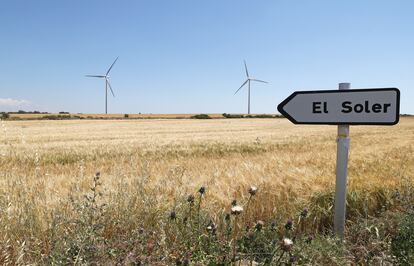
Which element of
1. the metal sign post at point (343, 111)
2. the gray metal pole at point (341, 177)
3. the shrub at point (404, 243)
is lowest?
the shrub at point (404, 243)

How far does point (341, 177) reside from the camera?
3398 millimetres

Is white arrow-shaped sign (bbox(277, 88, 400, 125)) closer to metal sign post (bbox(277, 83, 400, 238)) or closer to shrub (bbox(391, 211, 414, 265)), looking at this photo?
metal sign post (bbox(277, 83, 400, 238))

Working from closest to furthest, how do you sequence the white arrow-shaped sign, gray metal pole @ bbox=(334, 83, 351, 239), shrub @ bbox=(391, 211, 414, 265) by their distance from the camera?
shrub @ bbox=(391, 211, 414, 265)
the white arrow-shaped sign
gray metal pole @ bbox=(334, 83, 351, 239)

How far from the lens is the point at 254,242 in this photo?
2848 millimetres

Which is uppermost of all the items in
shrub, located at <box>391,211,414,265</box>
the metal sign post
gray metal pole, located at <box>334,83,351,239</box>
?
the metal sign post

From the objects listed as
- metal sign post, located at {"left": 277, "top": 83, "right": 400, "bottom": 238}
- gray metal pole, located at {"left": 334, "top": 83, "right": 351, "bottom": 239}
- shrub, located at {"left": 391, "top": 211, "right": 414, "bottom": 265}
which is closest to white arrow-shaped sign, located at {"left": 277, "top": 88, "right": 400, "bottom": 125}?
metal sign post, located at {"left": 277, "top": 83, "right": 400, "bottom": 238}

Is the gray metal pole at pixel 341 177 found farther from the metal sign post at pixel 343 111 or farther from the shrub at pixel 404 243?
the shrub at pixel 404 243

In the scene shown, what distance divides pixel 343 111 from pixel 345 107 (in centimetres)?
4

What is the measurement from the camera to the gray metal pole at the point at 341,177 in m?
3.32

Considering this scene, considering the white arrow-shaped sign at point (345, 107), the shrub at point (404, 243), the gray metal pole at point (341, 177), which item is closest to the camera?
the shrub at point (404, 243)

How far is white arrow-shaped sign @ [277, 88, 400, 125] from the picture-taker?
317 centimetres

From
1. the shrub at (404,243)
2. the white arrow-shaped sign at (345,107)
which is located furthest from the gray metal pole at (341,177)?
the shrub at (404,243)

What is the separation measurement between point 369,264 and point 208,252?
129 cm

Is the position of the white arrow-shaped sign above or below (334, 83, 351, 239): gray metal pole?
above
